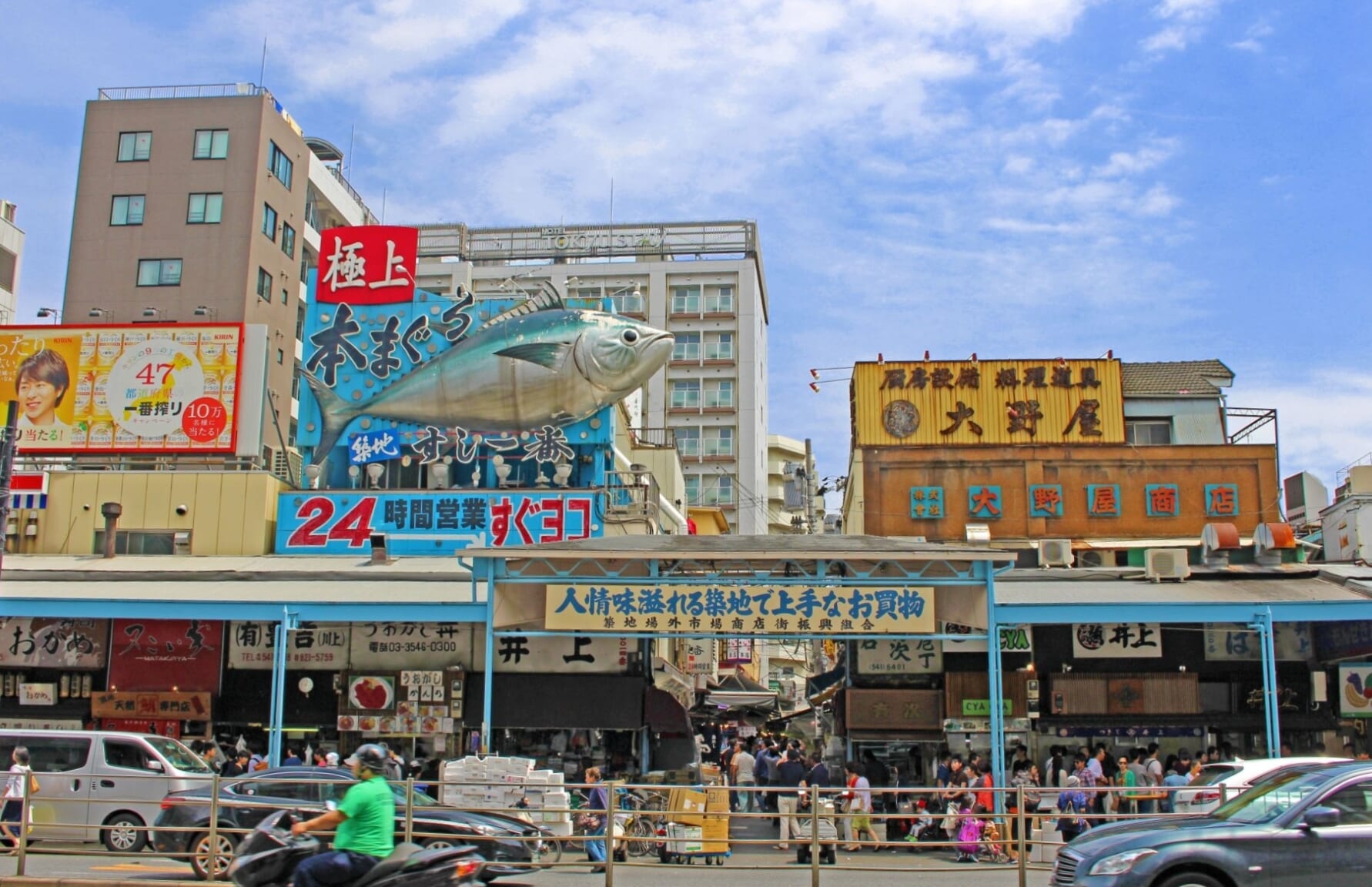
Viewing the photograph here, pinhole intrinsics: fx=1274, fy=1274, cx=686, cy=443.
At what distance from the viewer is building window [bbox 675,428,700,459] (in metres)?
75.4

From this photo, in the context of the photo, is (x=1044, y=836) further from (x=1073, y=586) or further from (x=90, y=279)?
(x=90, y=279)

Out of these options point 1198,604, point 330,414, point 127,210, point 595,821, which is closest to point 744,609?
point 595,821

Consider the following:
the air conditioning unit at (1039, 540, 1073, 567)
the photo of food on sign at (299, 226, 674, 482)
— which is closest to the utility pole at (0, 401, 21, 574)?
the photo of food on sign at (299, 226, 674, 482)

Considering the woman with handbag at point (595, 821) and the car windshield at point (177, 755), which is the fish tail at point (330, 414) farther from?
the woman with handbag at point (595, 821)

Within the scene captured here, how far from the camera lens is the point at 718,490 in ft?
243

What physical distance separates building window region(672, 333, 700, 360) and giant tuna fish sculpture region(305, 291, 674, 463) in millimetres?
45355

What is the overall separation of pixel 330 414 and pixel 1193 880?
24.3 metres

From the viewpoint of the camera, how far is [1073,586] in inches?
1008

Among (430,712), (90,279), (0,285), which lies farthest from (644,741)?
(0,285)

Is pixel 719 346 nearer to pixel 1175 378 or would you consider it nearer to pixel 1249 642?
pixel 1175 378

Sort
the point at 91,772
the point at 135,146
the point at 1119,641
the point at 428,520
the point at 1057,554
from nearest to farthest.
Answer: the point at 91,772 < the point at 1119,641 < the point at 1057,554 < the point at 428,520 < the point at 135,146

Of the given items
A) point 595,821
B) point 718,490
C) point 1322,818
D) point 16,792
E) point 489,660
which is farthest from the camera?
point 718,490

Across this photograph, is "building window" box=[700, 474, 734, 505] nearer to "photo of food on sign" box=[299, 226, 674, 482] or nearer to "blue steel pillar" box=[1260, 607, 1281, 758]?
"photo of food on sign" box=[299, 226, 674, 482]

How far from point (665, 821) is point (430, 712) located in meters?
8.87
